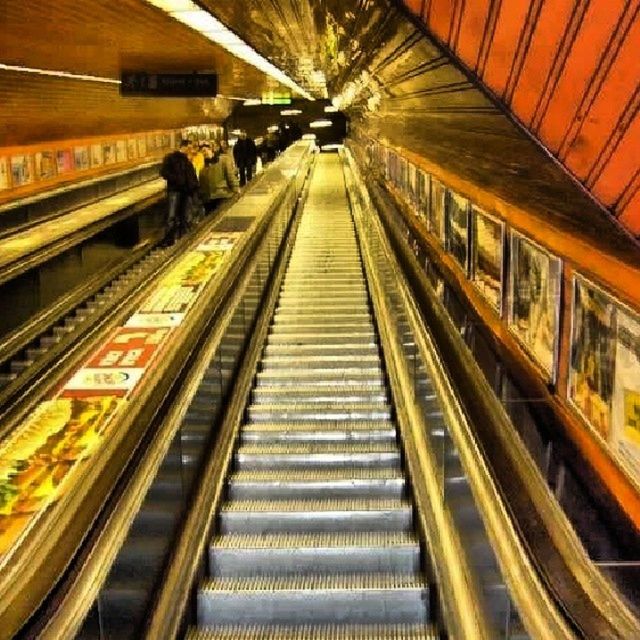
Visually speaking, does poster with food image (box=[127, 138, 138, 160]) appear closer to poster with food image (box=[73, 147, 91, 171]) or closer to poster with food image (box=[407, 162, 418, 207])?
→ poster with food image (box=[73, 147, 91, 171])

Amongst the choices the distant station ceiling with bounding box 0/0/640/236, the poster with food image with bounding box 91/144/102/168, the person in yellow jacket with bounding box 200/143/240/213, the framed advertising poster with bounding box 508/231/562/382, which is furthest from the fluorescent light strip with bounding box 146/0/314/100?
the poster with food image with bounding box 91/144/102/168

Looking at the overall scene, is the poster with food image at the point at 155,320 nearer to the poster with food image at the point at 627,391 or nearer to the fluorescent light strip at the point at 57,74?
the poster with food image at the point at 627,391

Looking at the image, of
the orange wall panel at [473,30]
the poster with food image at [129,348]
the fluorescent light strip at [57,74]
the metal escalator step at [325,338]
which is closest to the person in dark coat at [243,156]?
the fluorescent light strip at [57,74]

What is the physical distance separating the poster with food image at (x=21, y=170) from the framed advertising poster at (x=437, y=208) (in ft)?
16.4

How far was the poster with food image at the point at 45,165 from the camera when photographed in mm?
11797

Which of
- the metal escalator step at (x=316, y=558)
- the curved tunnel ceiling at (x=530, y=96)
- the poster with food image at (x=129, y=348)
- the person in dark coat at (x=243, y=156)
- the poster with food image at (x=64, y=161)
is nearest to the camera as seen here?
the curved tunnel ceiling at (x=530, y=96)

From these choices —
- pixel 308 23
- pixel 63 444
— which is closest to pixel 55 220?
pixel 308 23

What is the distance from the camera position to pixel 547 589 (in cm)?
218

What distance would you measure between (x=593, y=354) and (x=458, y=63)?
4.16 ft

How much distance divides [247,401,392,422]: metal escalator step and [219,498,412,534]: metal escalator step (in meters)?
1.11

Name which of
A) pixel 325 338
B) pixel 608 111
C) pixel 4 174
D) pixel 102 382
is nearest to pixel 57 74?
pixel 4 174

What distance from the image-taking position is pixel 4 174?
1038 centimetres

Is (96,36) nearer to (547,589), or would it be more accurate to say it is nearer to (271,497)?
(271,497)

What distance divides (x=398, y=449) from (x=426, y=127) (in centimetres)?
276
